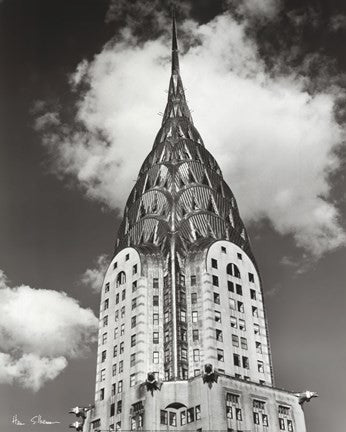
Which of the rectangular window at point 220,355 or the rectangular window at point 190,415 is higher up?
the rectangular window at point 220,355

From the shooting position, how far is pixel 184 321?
104m

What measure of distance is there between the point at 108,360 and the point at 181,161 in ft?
153

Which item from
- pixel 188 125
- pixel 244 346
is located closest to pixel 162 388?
pixel 244 346

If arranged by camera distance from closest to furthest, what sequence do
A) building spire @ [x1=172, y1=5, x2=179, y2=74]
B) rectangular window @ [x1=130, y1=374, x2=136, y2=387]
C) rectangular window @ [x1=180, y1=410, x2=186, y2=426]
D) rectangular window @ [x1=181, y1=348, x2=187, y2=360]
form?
rectangular window @ [x1=180, y1=410, x2=186, y2=426]
rectangular window @ [x1=130, y1=374, x2=136, y2=387]
rectangular window @ [x1=181, y1=348, x2=187, y2=360]
building spire @ [x1=172, y1=5, x2=179, y2=74]

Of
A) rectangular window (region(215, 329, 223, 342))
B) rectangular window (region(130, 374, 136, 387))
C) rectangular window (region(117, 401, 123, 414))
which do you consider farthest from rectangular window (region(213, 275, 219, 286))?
rectangular window (region(117, 401, 123, 414))

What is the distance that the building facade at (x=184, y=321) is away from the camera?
91188 mm

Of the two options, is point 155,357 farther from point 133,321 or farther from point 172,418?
point 172,418

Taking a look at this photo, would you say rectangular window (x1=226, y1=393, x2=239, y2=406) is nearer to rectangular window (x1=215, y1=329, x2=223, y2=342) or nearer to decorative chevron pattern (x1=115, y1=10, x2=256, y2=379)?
decorative chevron pattern (x1=115, y1=10, x2=256, y2=379)

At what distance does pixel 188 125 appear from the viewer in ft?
470

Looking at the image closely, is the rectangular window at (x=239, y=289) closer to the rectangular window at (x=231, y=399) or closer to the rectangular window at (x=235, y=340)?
the rectangular window at (x=235, y=340)

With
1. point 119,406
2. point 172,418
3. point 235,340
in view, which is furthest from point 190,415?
point 235,340

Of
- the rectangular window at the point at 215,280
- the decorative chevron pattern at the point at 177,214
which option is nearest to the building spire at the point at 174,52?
the decorative chevron pattern at the point at 177,214

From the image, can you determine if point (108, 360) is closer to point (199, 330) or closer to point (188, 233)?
point (199, 330)

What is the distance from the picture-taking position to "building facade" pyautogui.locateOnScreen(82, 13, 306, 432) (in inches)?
3590
